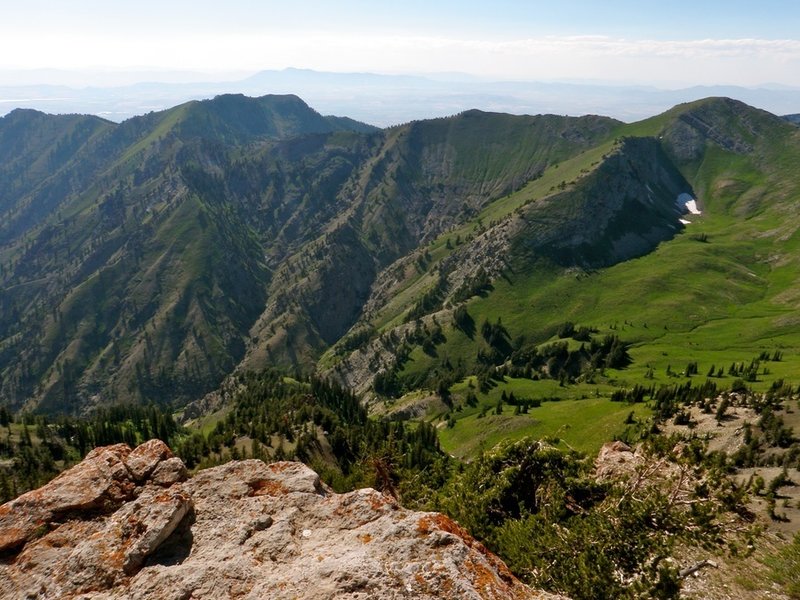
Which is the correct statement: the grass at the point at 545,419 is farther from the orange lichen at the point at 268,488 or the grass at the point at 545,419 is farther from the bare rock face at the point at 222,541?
the bare rock face at the point at 222,541

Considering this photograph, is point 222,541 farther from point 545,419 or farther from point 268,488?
point 545,419

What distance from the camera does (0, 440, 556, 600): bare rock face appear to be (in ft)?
46.1

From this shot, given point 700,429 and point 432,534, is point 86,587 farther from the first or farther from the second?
point 700,429

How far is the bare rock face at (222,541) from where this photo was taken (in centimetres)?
1405

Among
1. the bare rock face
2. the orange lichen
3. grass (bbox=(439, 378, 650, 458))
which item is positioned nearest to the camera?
the bare rock face

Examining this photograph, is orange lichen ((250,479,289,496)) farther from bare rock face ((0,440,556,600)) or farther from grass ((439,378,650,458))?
grass ((439,378,650,458))

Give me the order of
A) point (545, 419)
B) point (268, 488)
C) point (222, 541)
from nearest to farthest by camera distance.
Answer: point (222, 541) < point (268, 488) < point (545, 419)

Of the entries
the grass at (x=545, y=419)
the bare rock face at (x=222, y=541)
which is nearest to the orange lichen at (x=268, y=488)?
the bare rock face at (x=222, y=541)

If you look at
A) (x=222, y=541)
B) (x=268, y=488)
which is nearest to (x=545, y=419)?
(x=268, y=488)

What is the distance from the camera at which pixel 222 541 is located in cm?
1770

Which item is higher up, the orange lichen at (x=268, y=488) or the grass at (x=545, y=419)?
the orange lichen at (x=268, y=488)

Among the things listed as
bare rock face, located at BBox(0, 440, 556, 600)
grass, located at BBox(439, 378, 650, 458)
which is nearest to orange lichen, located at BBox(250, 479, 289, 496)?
bare rock face, located at BBox(0, 440, 556, 600)

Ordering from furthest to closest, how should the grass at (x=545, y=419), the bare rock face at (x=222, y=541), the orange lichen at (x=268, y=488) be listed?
the grass at (x=545, y=419), the orange lichen at (x=268, y=488), the bare rock face at (x=222, y=541)

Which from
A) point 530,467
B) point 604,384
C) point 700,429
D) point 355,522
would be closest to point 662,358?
point 604,384
